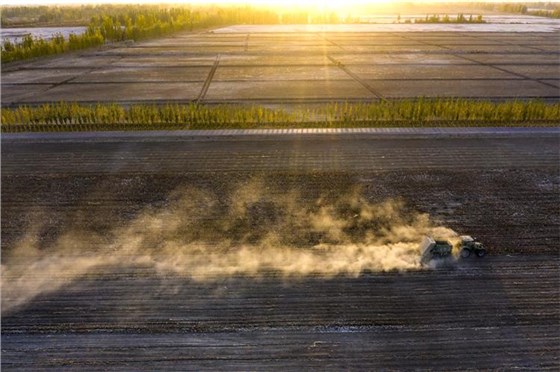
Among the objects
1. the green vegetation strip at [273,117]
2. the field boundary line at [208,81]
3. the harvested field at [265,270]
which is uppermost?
the field boundary line at [208,81]

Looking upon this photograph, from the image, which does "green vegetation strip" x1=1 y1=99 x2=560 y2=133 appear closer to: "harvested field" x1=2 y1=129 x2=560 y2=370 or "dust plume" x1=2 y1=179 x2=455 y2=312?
"harvested field" x1=2 y1=129 x2=560 y2=370

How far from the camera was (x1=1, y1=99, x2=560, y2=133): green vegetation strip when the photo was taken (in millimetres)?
27141

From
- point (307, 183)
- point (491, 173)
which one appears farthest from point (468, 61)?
point (307, 183)

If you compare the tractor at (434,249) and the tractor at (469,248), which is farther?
the tractor at (469,248)

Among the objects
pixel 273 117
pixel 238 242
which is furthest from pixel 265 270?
Result: pixel 273 117

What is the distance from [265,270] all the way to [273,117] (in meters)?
15.3

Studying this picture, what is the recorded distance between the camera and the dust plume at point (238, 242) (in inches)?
549

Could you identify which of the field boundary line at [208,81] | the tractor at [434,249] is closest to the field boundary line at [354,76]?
the field boundary line at [208,81]

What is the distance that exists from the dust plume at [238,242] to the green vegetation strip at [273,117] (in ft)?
32.0

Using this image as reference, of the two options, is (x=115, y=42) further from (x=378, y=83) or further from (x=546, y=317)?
(x=546, y=317)

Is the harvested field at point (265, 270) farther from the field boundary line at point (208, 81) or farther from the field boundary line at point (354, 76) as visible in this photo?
the field boundary line at point (354, 76)

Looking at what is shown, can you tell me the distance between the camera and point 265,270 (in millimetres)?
13984

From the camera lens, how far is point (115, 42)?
62.7 metres

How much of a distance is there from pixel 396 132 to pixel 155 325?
18.7 m
